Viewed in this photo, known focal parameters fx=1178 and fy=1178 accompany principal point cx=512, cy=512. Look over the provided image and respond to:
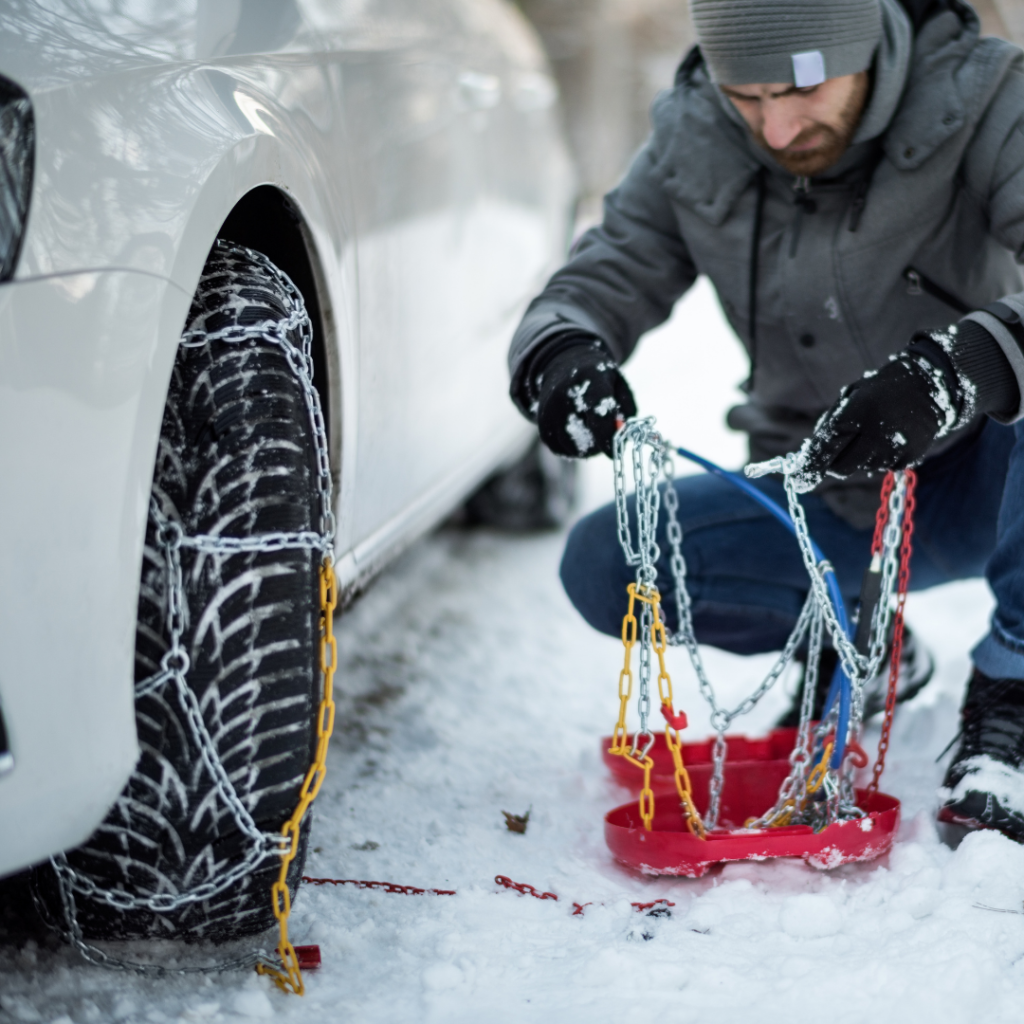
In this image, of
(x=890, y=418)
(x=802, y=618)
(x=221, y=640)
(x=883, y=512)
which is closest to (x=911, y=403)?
(x=890, y=418)

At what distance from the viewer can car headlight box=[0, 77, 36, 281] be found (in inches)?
41.9

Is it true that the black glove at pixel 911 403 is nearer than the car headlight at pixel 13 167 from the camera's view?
No

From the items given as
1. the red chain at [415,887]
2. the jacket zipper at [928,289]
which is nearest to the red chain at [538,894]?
the red chain at [415,887]

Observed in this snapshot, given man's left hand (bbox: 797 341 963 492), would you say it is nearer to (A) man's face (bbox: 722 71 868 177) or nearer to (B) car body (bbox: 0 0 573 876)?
(A) man's face (bbox: 722 71 868 177)

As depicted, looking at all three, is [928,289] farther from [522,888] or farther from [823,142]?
[522,888]

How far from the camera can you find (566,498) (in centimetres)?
443

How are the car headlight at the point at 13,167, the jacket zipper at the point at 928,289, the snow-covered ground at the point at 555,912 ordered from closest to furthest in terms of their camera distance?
1. the car headlight at the point at 13,167
2. the snow-covered ground at the point at 555,912
3. the jacket zipper at the point at 928,289

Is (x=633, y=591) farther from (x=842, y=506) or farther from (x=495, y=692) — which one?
(x=495, y=692)

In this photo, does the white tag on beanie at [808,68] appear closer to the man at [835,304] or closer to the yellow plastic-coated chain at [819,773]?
the man at [835,304]

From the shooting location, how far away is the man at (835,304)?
1.81 m

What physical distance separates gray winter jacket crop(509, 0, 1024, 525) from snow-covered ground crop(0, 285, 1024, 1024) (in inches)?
28.7

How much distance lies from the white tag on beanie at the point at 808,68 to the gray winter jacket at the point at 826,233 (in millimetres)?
135

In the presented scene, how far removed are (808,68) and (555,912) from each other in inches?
53.8

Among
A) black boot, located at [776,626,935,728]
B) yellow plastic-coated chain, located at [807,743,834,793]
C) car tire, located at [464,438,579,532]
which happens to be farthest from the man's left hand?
car tire, located at [464,438,579,532]
